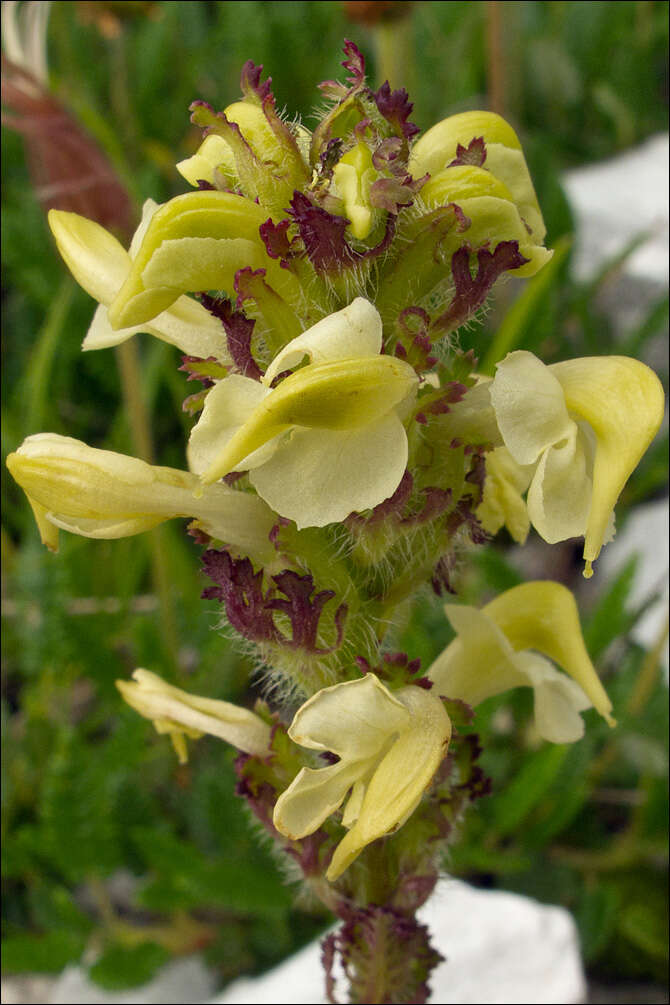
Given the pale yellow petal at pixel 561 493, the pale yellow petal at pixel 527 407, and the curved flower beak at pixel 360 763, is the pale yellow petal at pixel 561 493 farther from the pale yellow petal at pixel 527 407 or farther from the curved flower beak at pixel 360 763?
the curved flower beak at pixel 360 763

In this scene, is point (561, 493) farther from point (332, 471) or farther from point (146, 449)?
point (146, 449)

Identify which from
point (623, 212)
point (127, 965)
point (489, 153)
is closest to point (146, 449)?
point (127, 965)

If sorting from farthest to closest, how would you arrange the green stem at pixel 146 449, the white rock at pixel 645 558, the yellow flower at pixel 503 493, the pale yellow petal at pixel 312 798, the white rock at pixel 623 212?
the white rock at pixel 623 212 → the white rock at pixel 645 558 → the green stem at pixel 146 449 → the yellow flower at pixel 503 493 → the pale yellow petal at pixel 312 798

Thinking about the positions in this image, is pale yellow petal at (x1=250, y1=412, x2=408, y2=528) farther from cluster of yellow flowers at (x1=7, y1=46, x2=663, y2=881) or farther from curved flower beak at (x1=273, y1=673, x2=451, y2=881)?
curved flower beak at (x1=273, y1=673, x2=451, y2=881)

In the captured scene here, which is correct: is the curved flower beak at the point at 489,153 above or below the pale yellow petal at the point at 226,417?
above

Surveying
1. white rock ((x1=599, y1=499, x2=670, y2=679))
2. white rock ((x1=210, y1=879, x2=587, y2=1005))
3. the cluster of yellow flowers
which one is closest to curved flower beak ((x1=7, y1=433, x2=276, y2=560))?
the cluster of yellow flowers

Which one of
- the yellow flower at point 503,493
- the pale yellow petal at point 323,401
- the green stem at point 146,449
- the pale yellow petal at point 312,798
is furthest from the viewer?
the green stem at point 146,449

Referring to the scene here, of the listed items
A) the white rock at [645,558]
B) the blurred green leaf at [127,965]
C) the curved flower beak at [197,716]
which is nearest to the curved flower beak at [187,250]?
the curved flower beak at [197,716]
